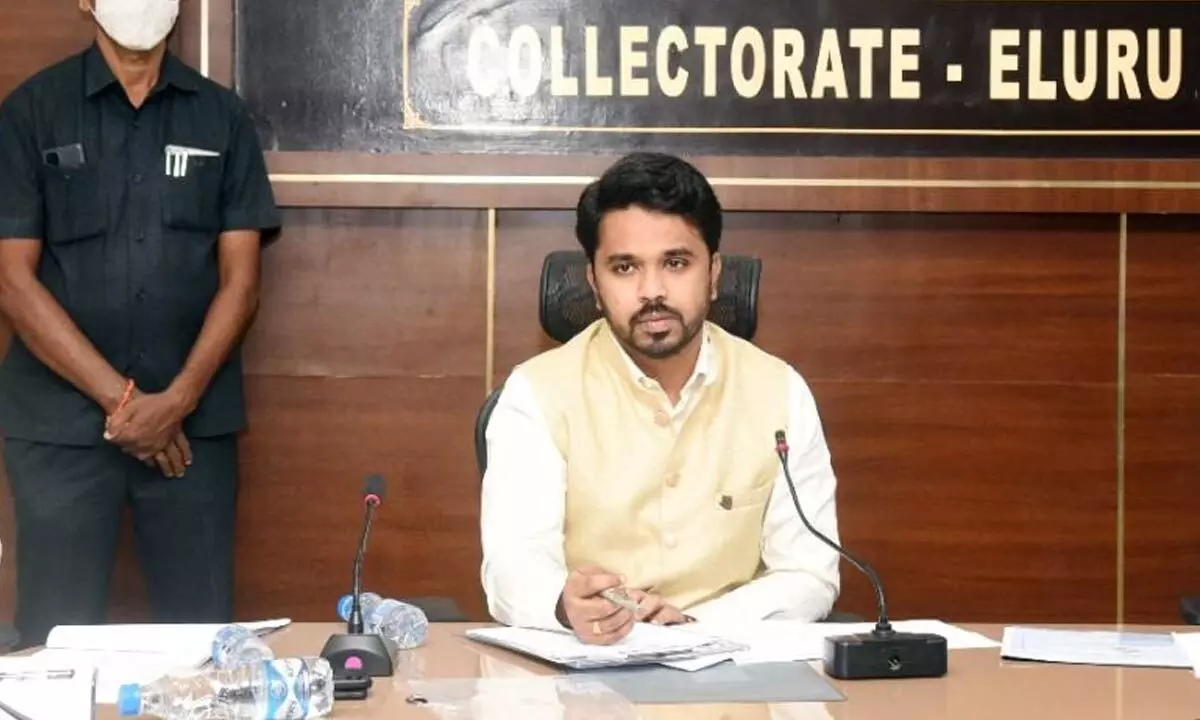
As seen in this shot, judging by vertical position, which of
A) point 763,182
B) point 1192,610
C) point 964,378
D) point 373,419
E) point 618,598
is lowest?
point 1192,610

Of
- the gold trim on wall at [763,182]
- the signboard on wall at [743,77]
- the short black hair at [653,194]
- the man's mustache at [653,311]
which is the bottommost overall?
the man's mustache at [653,311]

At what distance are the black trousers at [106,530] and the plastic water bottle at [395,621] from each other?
5.12 feet

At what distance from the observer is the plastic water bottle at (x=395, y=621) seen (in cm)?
223

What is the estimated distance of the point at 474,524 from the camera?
4.05m

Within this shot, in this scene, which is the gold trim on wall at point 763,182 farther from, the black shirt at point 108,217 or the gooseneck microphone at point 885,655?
the gooseneck microphone at point 885,655

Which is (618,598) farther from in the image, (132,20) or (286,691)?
(132,20)

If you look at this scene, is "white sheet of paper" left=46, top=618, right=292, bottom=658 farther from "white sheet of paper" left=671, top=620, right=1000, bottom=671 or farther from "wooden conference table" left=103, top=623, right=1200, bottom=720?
"white sheet of paper" left=671, top=620, right=1000, bottom=671

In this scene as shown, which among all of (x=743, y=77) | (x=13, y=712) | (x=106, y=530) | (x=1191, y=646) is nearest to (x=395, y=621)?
(x=13, y=712)

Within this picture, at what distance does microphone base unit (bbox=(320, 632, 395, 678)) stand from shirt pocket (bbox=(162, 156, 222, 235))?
189 centimetres

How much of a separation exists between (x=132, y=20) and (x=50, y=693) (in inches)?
86.7

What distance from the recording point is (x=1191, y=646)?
2123 mm

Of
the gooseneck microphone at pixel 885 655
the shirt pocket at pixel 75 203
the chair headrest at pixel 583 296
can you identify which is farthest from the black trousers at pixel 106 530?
the gooseneck microphone at pixel 885 655

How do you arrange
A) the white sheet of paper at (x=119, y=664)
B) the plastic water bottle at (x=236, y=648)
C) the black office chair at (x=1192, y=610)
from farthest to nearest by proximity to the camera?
1. the black office chair at (x=1192, y=610)
2. the plastic water bottle at (x=236, y=648)
3. the white sheet of paper at (x=119, y=664)

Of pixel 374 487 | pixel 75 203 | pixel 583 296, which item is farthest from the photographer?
pixel 75 203
